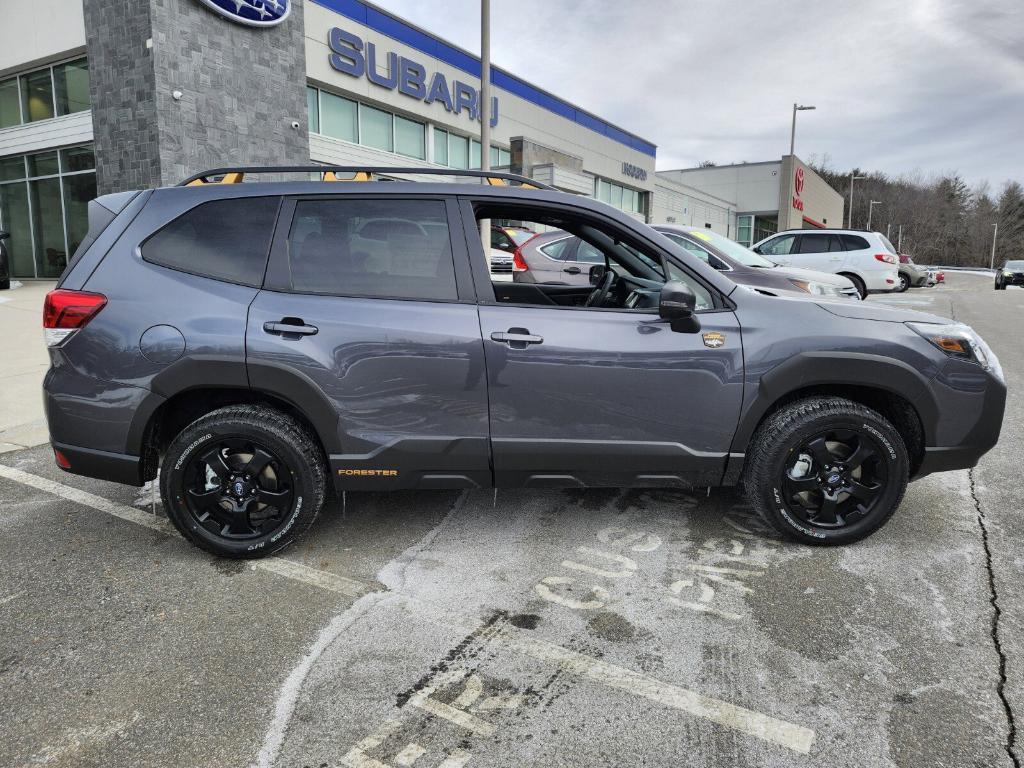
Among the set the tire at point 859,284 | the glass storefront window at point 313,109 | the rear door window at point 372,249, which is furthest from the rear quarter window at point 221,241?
the glass storefront window at point 313,109

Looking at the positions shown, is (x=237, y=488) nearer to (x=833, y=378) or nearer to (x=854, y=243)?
(x=833, y=378)

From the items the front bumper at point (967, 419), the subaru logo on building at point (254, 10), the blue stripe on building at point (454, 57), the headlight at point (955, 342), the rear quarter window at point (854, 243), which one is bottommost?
the front bumper at point (967, 419)

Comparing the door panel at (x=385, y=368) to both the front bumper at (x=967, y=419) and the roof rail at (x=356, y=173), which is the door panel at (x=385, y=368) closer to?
the roof rail at (x=356, y=173)

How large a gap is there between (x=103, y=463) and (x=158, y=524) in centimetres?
64

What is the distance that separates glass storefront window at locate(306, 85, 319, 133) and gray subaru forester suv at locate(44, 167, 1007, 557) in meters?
16.6

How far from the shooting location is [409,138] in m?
22.3

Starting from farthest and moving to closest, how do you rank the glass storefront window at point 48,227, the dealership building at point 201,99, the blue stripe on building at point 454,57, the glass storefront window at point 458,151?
the glass storefront window at point 458,151 < the blue stripe on building at point 454,57 < the glass storefront window at point 48,227 < the dealership building at point 201,99

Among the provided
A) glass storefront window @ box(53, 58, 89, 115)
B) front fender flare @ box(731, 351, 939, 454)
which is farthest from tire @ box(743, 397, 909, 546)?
glass storefront window @ box(53, 58, 89, 115)

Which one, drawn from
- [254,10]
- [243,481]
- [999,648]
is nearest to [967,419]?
[999,648]

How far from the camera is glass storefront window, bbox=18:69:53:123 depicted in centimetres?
1681

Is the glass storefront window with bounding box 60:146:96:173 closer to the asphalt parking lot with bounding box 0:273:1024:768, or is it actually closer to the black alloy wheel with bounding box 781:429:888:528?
the asphalt parking lot with bounding box 0:273:1024:768

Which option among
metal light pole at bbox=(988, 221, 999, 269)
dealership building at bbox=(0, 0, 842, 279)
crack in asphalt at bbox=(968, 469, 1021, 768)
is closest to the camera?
crack in asphalt at bbox=(968, 469, 1021, 768)

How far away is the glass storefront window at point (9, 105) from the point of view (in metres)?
17.7

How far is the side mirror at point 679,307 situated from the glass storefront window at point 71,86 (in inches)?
684
